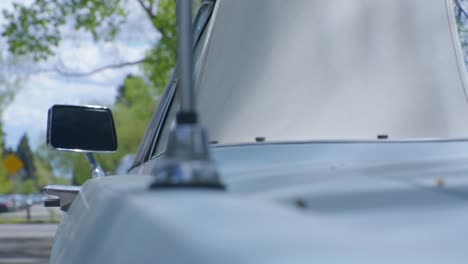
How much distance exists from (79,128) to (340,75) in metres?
1.35

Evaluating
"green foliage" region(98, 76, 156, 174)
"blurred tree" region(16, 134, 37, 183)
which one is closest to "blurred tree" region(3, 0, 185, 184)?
"green foliage" region(98, 76, 156, 174)

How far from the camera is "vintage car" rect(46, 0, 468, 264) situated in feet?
4.08

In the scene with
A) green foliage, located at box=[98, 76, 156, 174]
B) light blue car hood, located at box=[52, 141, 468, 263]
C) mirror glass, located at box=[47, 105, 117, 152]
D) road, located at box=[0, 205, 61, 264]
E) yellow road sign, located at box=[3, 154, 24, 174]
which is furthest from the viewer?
green foliage, located at box=[98, 76, 156, 174]

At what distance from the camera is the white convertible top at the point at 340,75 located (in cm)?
243

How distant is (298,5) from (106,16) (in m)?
25.6

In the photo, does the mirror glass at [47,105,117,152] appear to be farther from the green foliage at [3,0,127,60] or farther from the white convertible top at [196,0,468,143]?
the green foliage at [3,0,127,60]

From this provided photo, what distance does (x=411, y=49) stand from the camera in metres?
2.54

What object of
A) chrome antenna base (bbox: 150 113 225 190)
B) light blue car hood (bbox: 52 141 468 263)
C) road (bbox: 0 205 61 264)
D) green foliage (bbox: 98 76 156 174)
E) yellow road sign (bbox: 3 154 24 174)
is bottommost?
road (bbox: 0 205 61 264)

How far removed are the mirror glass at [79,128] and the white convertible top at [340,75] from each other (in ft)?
3.23

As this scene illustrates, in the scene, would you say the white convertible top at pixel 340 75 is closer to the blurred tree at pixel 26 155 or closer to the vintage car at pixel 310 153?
the vintage car at pixel 310 153

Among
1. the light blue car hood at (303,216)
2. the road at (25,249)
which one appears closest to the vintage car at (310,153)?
the light blue car hood at (303,216)

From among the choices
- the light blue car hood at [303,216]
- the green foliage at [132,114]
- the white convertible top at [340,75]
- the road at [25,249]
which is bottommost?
the road at [25,249]

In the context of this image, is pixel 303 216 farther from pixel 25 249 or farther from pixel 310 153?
pixel 25 249

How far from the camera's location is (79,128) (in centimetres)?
360
